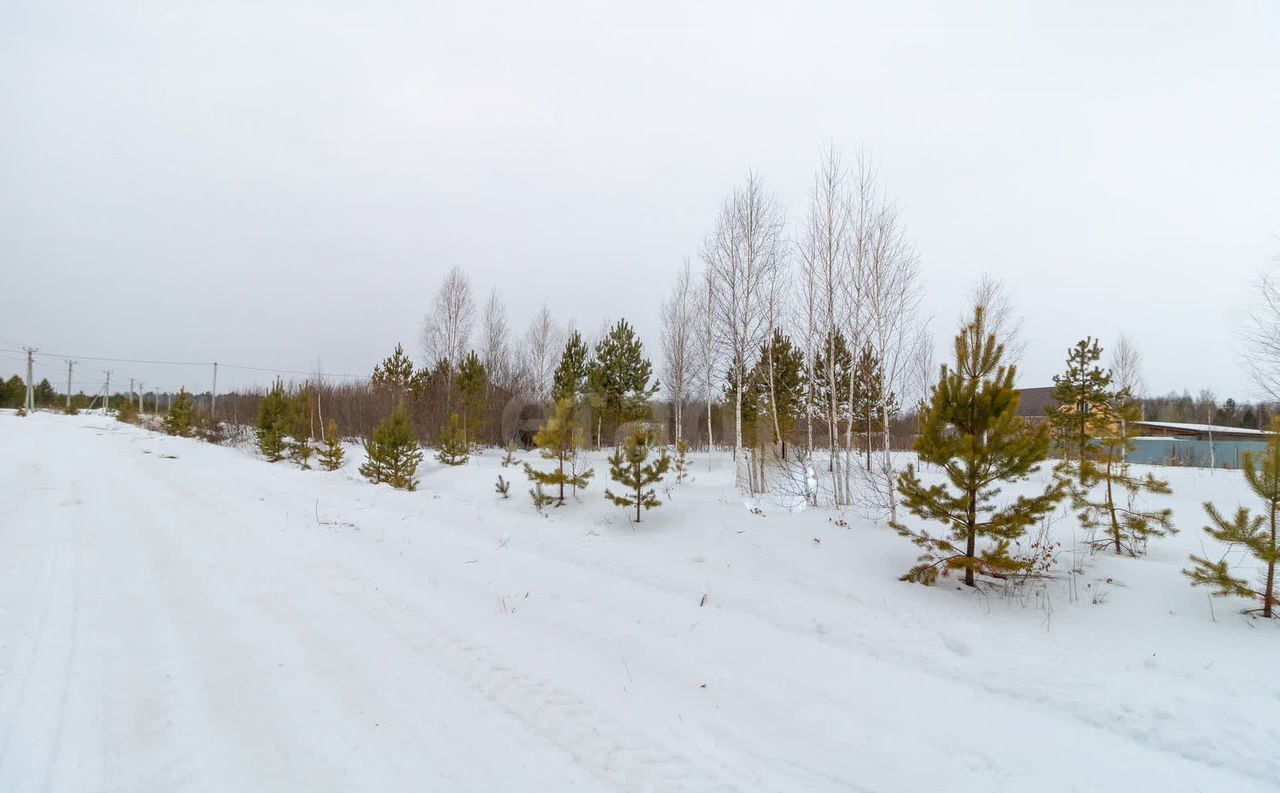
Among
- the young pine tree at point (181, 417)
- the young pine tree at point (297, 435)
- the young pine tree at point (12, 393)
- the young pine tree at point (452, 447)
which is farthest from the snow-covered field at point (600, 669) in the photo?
the young pine tree at point (12, 393)

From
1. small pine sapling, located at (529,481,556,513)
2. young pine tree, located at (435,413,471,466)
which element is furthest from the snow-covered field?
young pine tree, located at (435,413,471,466)

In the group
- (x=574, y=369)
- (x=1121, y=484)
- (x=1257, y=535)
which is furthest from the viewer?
(x=574, y=369)

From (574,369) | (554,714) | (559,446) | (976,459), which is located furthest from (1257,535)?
(574,369)

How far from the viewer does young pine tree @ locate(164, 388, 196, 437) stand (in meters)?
30.3

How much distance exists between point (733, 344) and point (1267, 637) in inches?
411

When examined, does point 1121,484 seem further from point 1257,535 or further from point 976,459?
point 976,459

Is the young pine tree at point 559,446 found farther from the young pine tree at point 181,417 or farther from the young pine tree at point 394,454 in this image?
the young pine tree at point 181,417

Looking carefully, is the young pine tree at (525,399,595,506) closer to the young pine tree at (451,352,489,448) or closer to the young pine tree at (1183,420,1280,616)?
the young pine tree at (451,352,489,448)

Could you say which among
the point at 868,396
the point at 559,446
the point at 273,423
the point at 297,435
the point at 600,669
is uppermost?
the point at 868,396

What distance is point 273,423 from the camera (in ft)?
69.9

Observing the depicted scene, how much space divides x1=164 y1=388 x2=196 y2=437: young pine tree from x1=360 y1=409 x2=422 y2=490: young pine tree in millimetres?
23883

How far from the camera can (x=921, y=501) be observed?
20.9 ft

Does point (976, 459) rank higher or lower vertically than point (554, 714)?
higher

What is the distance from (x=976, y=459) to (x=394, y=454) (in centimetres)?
1286
